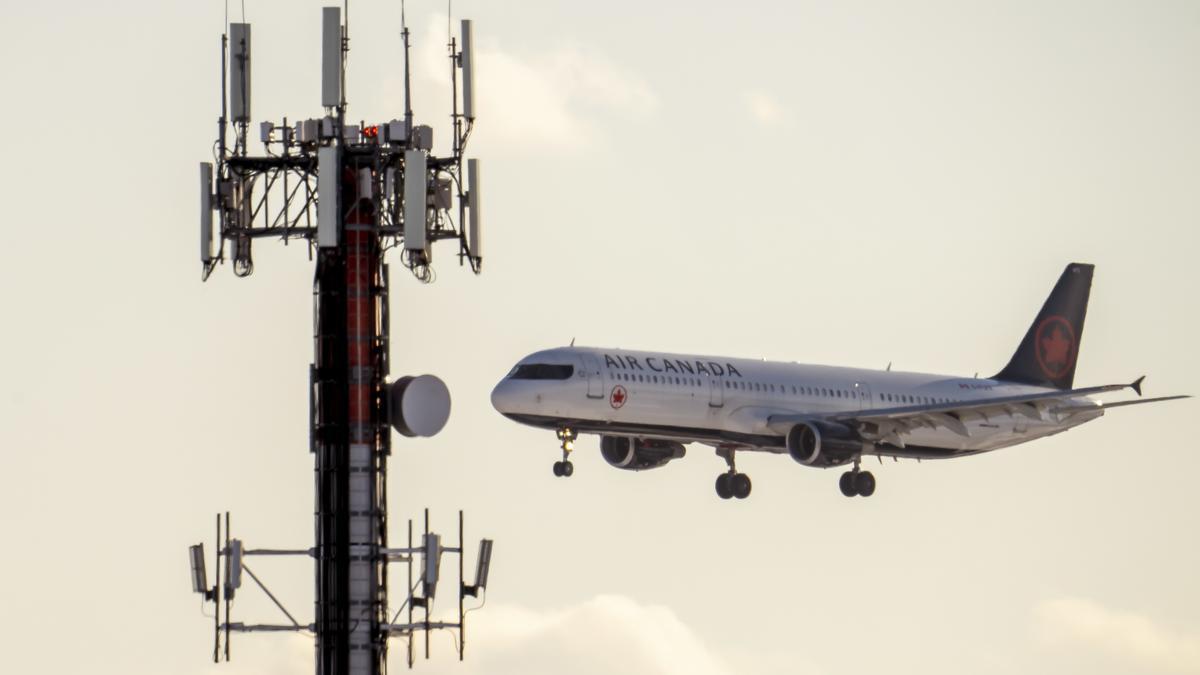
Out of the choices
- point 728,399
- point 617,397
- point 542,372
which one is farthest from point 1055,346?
point 542,372

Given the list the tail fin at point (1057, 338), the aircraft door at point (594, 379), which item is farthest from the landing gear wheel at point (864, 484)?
the tail fin at point (1057, 338)

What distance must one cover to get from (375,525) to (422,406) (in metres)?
3.72

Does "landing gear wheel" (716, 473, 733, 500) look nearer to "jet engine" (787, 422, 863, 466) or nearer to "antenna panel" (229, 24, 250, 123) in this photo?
"jet engine" (787, 422, 863, 466)

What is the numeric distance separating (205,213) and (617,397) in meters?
41.7

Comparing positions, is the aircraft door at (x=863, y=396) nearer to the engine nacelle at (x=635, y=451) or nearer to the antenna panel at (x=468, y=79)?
the engine nacelle at (x=635, y=451)

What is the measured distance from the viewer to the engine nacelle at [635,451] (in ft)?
440

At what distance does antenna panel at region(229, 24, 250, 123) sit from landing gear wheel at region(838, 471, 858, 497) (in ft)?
189

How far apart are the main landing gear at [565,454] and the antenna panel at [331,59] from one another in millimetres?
38039

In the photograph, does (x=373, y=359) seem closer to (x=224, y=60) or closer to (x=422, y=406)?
(x=422, y=406)

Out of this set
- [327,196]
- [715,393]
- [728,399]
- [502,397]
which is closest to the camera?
[327,196]

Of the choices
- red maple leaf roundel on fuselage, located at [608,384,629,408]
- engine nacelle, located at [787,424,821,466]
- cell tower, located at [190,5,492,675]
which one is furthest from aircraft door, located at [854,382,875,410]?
cell tower, located at [190,5,492,675]

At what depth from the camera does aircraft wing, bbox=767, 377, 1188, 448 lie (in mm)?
134500

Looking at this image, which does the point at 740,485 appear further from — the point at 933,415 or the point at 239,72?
the point at 239,72

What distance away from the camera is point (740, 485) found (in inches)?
5379
